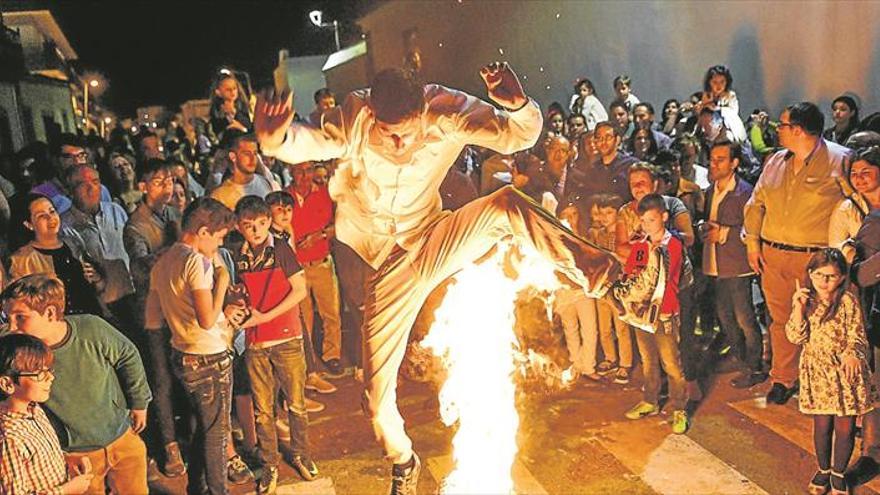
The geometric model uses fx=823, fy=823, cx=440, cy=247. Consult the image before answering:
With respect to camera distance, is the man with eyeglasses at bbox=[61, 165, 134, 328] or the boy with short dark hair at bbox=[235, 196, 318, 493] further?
the man with eyeglasses at bbox=[61, 165, 134, 328]

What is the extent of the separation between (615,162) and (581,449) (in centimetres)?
292

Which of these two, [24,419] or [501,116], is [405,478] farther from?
[501,116]

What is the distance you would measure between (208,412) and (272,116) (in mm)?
2129

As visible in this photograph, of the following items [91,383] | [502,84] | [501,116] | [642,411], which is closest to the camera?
[502,84]

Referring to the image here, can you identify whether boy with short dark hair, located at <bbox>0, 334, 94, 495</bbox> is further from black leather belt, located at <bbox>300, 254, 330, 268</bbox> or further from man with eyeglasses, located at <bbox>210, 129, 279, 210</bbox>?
black leather belt, located at <bbox>300, 254, 330, 268</bbox>

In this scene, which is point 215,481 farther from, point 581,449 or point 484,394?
point 581,449

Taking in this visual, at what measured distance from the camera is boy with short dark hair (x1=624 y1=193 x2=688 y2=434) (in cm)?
622

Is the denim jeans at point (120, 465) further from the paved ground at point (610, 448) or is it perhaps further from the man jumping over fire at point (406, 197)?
the man jumping over fire at point (406, 197)

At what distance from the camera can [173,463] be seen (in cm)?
622

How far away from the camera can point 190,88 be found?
Answer: 5606cm

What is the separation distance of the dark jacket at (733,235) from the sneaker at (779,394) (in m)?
1.02

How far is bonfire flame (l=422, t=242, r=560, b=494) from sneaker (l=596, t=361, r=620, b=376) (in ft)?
6.72

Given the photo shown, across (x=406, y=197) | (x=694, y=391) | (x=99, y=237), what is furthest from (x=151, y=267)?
(x=694, y=391)

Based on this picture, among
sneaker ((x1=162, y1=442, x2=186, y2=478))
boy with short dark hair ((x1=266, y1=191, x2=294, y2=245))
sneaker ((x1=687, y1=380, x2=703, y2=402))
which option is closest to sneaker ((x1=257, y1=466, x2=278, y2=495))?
sneaker ((x1=162, y1=442, x2=186, y2=478))
